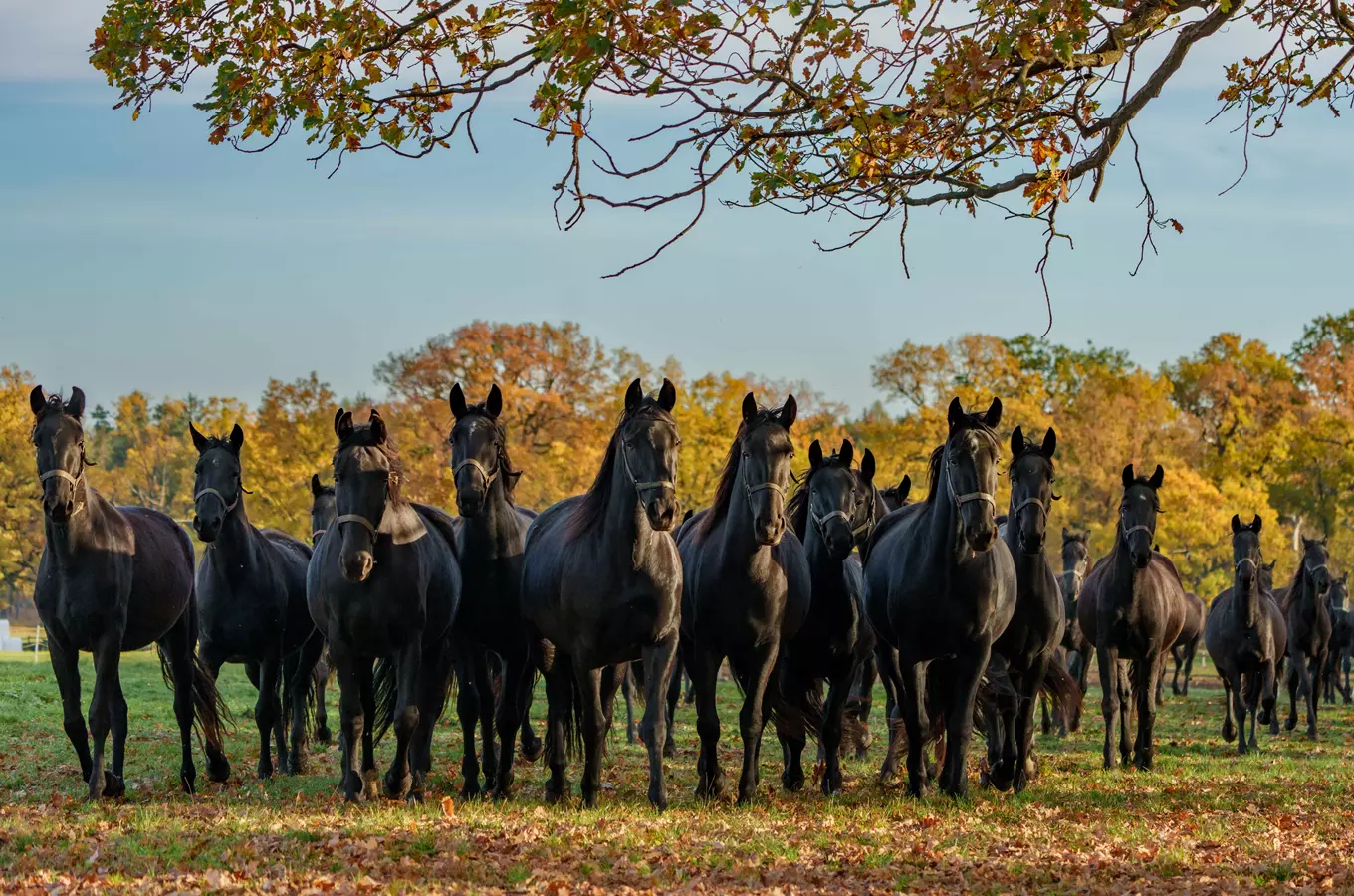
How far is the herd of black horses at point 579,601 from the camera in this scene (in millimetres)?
9359

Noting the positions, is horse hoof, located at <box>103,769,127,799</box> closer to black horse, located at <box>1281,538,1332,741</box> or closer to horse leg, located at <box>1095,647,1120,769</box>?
horse leg, located at <box>1095,647,1120,769</box>

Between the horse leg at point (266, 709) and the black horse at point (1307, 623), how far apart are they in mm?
13640

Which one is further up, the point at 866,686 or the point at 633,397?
the point at 633,397

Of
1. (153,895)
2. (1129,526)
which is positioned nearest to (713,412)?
(1129,526)

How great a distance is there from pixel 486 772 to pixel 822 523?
10.1 ft

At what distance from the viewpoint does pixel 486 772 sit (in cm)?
1052

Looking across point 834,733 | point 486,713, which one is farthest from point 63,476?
point 834,733

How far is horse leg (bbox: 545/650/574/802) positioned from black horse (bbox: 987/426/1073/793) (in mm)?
3505

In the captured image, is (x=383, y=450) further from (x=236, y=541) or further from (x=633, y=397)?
(x=236, y=541)

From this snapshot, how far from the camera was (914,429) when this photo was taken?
42.8 meters

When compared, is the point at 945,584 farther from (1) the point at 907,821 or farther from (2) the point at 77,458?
(2) the point at 77,458

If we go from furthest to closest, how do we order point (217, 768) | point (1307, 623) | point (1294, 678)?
1. point (1307, 623)
2. point (1294, 678)
3. point (217, 768)

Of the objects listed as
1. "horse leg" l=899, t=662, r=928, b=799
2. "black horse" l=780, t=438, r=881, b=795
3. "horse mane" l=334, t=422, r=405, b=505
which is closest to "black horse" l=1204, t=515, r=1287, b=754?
"black horse" l=780, t=438, r=881, b=795

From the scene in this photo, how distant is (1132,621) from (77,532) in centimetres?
941
